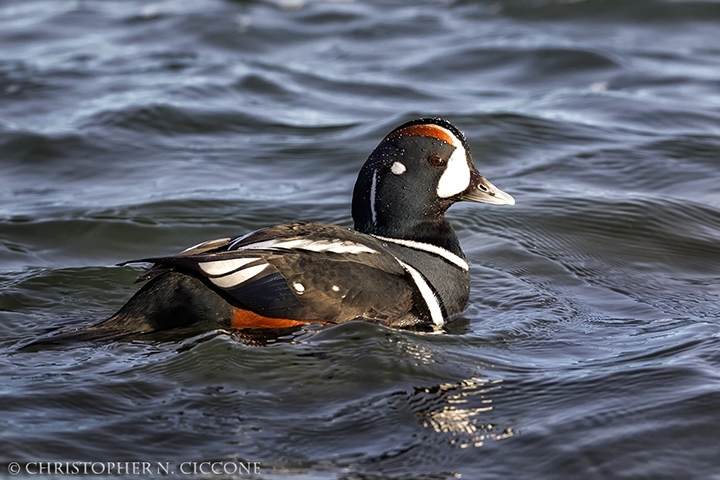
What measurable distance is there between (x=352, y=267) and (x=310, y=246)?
28 centimetres

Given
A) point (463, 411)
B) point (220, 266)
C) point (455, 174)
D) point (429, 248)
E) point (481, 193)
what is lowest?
point (463, 411)

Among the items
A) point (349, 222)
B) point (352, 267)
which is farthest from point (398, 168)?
point (349, 222)

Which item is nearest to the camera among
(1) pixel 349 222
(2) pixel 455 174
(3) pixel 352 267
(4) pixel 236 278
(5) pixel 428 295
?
(4) pixel 236 278

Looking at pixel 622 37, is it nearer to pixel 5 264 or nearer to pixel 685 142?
pixel 685 142

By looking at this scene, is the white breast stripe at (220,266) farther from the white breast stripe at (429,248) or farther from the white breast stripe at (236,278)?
the white breast stripe at (429,248)

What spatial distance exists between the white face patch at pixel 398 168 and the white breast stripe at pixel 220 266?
1342 millimetres

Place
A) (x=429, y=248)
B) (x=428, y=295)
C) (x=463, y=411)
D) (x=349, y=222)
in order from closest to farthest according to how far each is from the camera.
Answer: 1. (x=463, y=411)
2. (x=428, y=295)
3. (x=429, y=248)
4. (x=349, y=222)

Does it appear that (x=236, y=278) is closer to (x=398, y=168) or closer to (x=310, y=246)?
(x=310, y=246)

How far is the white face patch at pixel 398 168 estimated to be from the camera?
7.07m

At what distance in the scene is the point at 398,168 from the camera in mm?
7074

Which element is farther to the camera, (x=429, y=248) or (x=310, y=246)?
(x=429, y=248)

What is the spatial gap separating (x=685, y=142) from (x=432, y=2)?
26.2 ft

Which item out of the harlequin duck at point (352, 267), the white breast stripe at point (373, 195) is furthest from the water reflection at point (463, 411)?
the white breast stripe at point (373, 195)

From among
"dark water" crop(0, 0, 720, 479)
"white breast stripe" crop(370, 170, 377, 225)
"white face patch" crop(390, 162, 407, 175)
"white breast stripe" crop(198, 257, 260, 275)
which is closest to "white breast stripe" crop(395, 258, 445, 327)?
"dark water" crop(0, 0, 720, 479)
